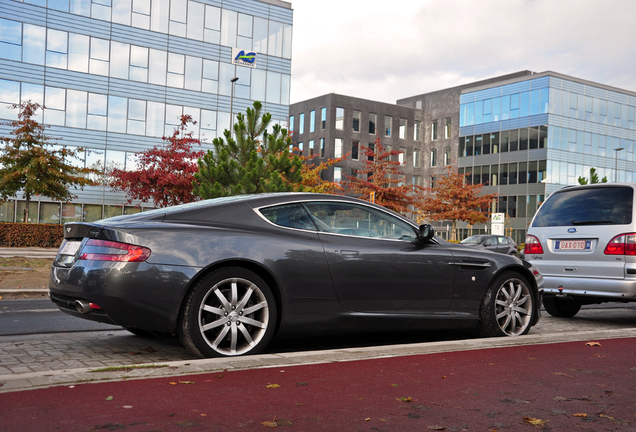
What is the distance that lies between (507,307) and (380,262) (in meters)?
1.67

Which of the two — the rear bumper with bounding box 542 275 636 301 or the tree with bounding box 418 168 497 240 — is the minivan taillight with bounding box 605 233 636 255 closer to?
the rear bumper with bounding box 542 275 636 301

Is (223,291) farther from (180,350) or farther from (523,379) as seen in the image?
(523,379)

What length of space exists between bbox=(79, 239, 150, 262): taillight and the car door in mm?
1527

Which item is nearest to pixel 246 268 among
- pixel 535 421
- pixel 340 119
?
pixel 535 421

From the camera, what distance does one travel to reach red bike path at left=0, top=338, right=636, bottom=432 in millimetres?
3209

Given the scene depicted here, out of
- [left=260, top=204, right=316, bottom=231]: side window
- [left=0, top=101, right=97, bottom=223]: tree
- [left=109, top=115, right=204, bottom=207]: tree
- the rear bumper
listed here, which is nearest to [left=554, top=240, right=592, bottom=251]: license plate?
the rear bumper

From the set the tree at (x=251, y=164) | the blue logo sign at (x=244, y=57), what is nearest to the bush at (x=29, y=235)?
the tree at (x=251, y=164)

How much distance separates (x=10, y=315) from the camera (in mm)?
7867

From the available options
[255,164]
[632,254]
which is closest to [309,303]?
[632,254]

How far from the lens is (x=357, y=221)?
5746 millimetres

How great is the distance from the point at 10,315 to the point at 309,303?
463 cm

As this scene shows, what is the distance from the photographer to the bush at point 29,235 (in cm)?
2553

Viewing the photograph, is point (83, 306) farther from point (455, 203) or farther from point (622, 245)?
point (455, 203)

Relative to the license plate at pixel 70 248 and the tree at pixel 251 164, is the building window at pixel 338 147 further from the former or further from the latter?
the license plate at pixel 70 248
